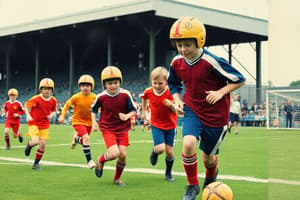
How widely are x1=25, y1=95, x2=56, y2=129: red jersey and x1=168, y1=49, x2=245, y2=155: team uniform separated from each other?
541 centimetres

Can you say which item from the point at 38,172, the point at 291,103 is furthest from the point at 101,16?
the point at 38,172

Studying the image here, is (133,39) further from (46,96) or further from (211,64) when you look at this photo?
(211,64)

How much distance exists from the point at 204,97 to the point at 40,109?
18.8ft

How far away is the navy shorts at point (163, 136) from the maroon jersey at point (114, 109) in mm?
645

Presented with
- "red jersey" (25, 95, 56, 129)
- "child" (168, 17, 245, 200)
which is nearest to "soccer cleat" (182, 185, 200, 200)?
"child" (168, 17, 245, 200)

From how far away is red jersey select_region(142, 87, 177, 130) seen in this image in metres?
8.45

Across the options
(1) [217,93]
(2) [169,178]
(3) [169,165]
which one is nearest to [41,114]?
(3) [169,165]

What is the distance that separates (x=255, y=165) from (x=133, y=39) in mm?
36168

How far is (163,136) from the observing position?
331 inches

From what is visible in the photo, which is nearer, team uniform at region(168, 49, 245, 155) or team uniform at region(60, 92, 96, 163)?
team uniform at region(168, 49, 245, 155)

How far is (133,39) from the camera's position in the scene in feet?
148

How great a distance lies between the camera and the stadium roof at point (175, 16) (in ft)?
109

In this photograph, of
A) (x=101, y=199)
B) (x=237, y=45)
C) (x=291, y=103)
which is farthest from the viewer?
(x=237, y=45)

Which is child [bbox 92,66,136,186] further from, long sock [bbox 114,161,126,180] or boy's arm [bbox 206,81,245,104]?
boy's arm [bbox 206,81,245,104]
